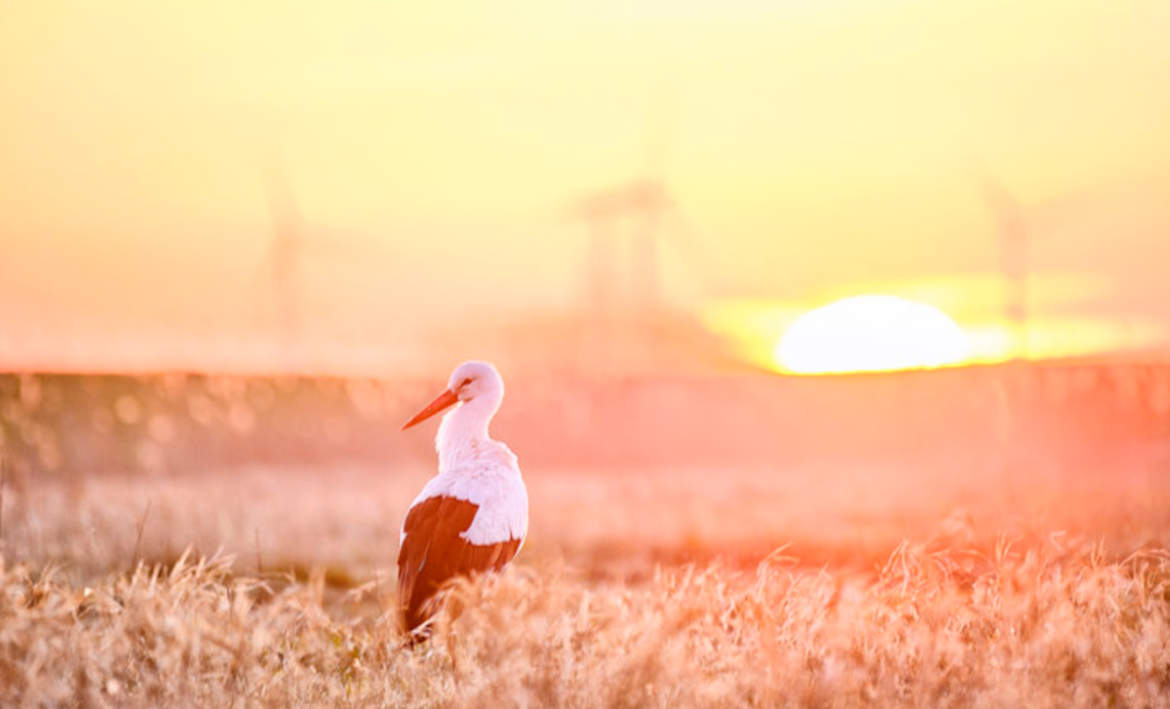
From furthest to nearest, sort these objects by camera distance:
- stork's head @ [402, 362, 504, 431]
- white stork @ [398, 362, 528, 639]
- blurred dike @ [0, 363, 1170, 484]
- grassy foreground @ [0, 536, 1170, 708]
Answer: blurred dike @ [0, 363, 1170, 484] → stork's head @ [402, 362, 504, 431] → white stork @ [398, 362, 528, 639] → grassy foreground @ [0, 536, 1170, 708]

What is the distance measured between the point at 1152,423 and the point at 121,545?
102ft

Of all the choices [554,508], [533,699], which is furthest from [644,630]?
[554,508]

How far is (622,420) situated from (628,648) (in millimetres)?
40611

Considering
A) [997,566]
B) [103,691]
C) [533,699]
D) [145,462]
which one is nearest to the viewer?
[533,699]

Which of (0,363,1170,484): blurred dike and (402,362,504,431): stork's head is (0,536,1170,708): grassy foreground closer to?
(402,362,504,431): stork's head

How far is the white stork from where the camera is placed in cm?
955

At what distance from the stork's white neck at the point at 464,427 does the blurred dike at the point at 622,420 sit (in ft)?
68.4

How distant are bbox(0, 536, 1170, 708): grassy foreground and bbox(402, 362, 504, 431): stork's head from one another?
2499mm

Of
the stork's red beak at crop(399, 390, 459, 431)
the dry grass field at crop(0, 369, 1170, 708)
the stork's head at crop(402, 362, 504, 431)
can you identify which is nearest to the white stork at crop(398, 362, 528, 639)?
the dry grass field at crop(0, 369, 1170, 708)

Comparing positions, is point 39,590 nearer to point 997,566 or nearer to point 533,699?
point 533,699

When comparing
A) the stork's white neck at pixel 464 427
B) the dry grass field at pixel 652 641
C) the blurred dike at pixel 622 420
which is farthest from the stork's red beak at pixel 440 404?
the blurred dike at pixel 622 420

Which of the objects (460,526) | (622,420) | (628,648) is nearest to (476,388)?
(460,526)

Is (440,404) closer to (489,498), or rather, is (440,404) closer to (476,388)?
(476,388)

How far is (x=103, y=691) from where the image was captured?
26.8 ft
